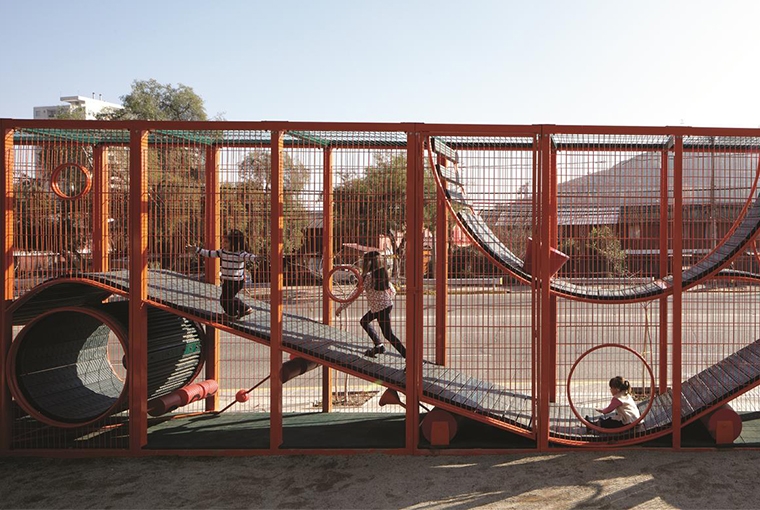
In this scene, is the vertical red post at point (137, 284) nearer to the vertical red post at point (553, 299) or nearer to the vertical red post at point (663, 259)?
the vertical red post at point (553, 299)

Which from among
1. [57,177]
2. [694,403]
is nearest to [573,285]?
[694,403]

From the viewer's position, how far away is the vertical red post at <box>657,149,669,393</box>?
6.67m

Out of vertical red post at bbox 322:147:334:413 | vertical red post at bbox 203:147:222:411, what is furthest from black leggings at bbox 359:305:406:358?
vertical red post at bbox 203:147:222:411

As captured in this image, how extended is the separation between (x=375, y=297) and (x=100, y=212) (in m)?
3.48

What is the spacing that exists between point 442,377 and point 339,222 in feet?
6.44

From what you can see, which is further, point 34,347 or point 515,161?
point 34,347

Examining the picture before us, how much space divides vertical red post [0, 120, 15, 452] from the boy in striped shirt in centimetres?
179

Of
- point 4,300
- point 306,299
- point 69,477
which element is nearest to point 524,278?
point 306,299

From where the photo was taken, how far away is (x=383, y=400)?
248 inches

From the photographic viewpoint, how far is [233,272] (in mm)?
6180

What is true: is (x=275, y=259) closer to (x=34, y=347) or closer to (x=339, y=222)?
(x=339, y=222)

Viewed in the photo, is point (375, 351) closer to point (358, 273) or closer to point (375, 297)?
point (375, 297)

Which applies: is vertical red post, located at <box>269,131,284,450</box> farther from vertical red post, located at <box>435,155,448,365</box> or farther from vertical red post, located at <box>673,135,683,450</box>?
vertical red post, located at <box>673,135,683,450</box>

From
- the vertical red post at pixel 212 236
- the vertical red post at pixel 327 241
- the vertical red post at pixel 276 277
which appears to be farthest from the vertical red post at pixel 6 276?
the vertical red post at pixel 327 241
